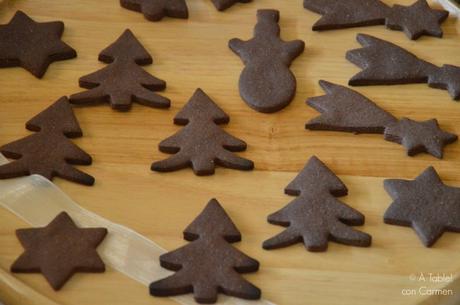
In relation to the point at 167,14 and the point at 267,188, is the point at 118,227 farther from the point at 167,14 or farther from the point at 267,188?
the point at 167,14

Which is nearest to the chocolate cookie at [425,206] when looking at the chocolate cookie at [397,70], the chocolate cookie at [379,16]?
the chocolate cookie at [397,70]

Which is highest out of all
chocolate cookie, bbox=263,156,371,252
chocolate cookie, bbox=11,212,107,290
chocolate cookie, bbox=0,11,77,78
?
chocolate cookie, bbox=0,11,77,78

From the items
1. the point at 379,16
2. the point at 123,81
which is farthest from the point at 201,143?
the point at 379,16

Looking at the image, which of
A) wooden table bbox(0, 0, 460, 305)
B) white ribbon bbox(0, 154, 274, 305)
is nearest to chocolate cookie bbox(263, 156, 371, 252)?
wooden table bbox(0, 0, 460, 305)

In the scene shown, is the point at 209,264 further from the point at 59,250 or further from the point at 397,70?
the point at 397,70

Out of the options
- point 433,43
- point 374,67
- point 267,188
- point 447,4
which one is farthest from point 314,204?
point 447,4

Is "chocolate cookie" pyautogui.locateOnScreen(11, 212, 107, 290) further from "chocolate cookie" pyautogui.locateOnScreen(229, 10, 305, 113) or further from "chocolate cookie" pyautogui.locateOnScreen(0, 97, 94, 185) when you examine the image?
"chocolate cookie" pyautogui.locateOnScreen(229, 10, 305, 113)

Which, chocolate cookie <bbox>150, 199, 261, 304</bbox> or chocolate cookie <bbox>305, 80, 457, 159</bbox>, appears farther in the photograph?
chocolate cookie <bbox>305, 80, 457, 159</bbox>
